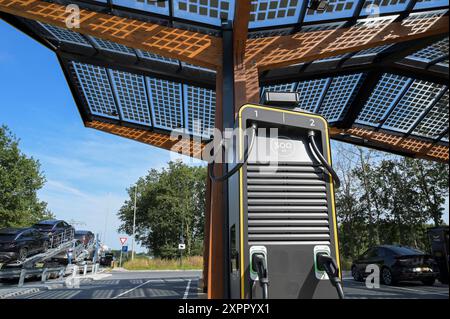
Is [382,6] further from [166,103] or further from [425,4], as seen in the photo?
[166,103]

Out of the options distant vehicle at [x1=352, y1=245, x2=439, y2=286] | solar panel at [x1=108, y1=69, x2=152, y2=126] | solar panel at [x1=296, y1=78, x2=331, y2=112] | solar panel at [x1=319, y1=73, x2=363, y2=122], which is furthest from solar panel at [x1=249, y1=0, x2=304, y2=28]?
distant vehicle at [x1=352, y1=245, x2=439, y2=286]

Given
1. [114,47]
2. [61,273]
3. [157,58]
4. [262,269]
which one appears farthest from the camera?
[61,273]

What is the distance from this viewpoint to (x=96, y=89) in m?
10.4

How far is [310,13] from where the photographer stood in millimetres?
6402

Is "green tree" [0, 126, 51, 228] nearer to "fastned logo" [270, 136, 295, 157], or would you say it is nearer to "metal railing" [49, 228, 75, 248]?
"metal railing" [49, 228, 75, 248]

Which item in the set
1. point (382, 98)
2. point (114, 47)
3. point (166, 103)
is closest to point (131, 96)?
point (166, 103)

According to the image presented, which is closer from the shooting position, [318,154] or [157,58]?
[318,154]

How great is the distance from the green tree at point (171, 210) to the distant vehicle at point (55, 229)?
28427 mm

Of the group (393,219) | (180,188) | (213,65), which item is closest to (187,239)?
(180,188)

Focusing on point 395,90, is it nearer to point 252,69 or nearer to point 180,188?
point 252,69

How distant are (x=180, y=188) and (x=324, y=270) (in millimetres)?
44176

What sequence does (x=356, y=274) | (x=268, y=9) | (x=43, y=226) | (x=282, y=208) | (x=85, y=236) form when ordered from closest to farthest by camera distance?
(x=282, y=208)
(x=268, y=9)
(x=356, y=274)
(x=43, y=226)
(x=85, y=236)

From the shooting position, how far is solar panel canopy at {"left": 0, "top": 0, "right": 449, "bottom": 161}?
643 centimetres

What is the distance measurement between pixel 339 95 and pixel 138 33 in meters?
6.99
